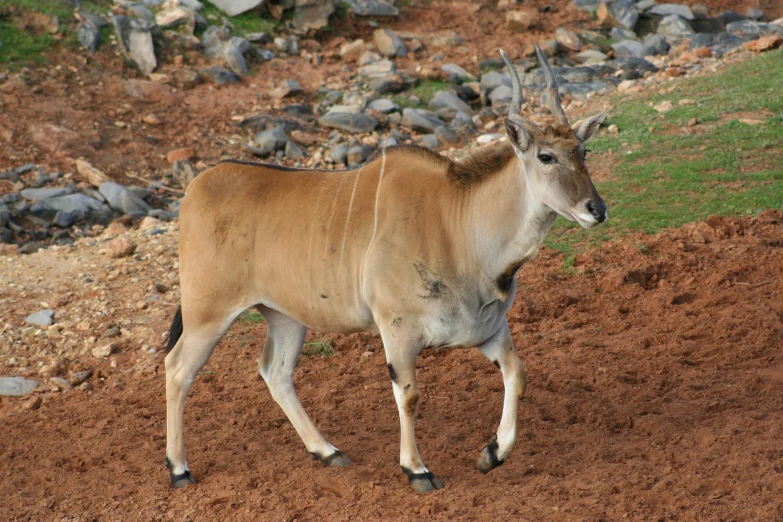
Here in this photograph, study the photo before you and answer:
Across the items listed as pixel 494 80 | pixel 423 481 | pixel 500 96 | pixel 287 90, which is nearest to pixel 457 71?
pixel 494 80

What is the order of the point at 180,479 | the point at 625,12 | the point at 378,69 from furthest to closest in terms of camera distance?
1. the point at 625,12
2. the point at 378,69
3. the point at 180,479

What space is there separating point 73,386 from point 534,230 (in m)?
4.57

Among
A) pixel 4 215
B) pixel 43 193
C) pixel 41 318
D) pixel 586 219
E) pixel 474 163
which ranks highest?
pixel 586 219

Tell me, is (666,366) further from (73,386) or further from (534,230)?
(73,386)

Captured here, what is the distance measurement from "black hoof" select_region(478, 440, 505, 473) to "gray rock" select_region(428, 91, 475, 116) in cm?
1329

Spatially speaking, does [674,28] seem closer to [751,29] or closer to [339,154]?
[751,29]

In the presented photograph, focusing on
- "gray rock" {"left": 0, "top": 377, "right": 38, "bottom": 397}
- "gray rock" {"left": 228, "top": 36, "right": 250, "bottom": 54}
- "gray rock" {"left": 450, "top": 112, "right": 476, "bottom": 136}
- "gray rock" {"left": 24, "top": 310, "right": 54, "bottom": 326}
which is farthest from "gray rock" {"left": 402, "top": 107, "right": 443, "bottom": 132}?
"gray rock" {"left": 0, "top": 377, "right": 38, "bottom": 397}

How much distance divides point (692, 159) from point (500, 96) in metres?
7.59

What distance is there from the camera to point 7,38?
17.8 metres

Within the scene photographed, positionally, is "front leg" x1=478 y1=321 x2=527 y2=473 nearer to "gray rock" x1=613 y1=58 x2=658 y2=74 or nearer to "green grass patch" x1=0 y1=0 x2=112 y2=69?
"green grass patch" x1=0 y1=0 x2=112 y2=69

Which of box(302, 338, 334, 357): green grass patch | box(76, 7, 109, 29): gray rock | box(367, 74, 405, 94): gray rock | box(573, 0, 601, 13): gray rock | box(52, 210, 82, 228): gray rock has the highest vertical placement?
box(302, 338, 334, 357): green grass patch

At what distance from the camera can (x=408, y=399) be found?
5.43 meters

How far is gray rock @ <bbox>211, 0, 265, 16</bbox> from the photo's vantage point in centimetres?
2102

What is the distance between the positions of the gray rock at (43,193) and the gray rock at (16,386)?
6431 mm
